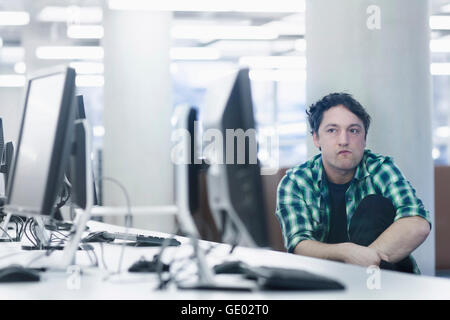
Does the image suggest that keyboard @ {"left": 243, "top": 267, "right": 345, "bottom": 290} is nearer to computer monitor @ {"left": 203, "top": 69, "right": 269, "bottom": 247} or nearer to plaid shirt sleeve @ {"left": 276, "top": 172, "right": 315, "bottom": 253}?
computer monitor @ {"left": 203, "top": 69, "right": 269, "bottom": 247}

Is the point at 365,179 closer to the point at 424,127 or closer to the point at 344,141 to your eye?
the point at 344,141

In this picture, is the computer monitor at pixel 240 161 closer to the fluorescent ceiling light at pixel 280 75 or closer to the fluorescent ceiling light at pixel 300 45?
the fluorescent ceiling light at pixel 300 45

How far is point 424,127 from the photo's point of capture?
3469 millimetres

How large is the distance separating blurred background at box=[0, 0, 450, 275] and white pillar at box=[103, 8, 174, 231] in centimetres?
1

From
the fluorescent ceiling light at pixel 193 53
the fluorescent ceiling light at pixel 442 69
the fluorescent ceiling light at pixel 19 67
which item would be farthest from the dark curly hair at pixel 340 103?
the fluorescent ceiling light at pixel 19 67

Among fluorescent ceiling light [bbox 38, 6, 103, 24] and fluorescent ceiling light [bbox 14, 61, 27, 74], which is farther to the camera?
fluorescent ceiling light [bbox 14, 61, 27, 74]

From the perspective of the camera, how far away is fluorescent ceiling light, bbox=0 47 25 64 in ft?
43.8

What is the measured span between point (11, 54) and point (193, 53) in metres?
4.15

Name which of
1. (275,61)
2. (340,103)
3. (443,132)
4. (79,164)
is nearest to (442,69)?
(443,132)

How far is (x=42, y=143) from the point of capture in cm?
178

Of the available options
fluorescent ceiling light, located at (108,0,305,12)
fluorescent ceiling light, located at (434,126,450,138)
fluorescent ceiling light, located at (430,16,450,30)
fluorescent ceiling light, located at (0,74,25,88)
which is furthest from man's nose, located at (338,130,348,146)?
fluorescent ceiling light, located at (0,74,25,88)

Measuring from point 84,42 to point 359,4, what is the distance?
985 cm

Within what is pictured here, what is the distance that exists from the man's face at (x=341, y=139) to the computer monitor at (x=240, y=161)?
Answer: 1524 mm
